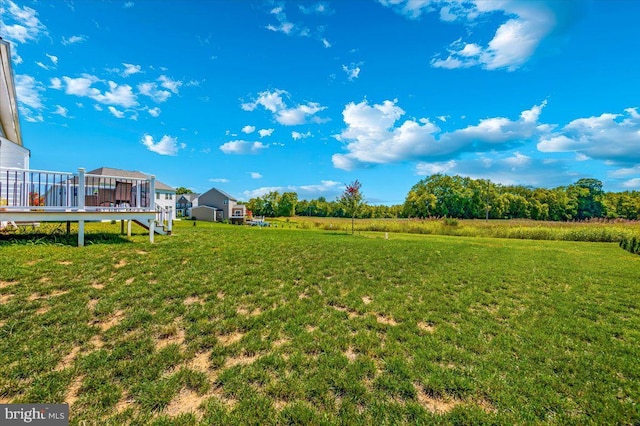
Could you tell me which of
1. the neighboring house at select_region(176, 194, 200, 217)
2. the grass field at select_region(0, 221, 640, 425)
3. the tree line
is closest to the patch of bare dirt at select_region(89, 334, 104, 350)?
the grass field at select_region(0, 221, 640, 425)

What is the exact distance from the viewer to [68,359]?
10.7 ft

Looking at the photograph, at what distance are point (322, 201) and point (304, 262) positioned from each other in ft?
280

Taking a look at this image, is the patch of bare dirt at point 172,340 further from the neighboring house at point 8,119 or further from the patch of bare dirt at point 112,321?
the neighboring house at point 8,119

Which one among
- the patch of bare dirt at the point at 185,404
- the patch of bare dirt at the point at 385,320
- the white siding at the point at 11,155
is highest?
the white siding at the point at 11,155

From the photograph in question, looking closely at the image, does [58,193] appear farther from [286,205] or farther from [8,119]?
[286,205]

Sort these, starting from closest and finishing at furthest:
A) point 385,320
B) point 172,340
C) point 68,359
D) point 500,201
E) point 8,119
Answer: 1. point 68,359
2. point 172,340
3. point 385,320
4. point 8,119
5. point 500,201

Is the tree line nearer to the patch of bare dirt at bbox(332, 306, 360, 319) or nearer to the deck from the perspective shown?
the deck

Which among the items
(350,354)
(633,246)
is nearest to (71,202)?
(350,354)

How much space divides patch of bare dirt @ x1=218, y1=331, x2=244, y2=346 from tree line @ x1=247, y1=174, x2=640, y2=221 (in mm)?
60811

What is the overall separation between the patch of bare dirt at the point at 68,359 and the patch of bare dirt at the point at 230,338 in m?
1.65

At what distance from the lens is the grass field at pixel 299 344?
2.72 metres

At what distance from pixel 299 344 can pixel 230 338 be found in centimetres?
100

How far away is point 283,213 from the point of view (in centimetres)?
7756

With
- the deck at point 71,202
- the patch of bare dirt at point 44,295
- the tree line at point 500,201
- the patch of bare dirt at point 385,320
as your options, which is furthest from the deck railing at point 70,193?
the tree line at point 500,201
